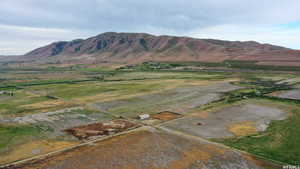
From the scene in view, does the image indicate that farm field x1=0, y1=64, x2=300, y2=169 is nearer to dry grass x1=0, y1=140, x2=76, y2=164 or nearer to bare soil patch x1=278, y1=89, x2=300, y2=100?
dry grass x1=0, y1=140, x2=76, y2=164

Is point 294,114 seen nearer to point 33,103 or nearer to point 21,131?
point 21,131

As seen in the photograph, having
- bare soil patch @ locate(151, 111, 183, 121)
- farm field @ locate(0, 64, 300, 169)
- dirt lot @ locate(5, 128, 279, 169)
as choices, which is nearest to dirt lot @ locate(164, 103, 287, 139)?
farm field @ locate(0, 64, 300, 169)

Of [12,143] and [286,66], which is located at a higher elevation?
[286,66]

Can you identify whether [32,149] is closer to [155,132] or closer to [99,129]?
[99,129]

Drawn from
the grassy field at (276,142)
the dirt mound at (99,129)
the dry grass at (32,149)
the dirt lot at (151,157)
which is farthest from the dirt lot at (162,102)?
the grassy field at (276,142)

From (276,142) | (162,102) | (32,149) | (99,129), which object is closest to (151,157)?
(99,129)

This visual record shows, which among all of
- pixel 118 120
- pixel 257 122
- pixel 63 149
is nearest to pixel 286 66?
pixel 257 122

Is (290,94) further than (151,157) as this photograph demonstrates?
Yes
